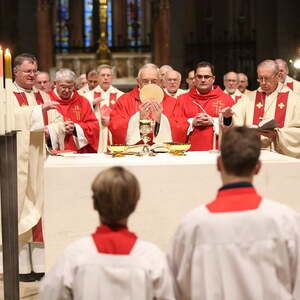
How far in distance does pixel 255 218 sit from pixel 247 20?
13.6 metres

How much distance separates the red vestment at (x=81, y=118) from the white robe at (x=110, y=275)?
3963 millimetres

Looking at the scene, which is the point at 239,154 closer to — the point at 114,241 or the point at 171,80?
the point at 114,241

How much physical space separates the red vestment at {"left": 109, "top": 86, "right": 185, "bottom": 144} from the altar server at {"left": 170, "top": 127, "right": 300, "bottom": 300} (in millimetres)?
3409

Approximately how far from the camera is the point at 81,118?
6.97m

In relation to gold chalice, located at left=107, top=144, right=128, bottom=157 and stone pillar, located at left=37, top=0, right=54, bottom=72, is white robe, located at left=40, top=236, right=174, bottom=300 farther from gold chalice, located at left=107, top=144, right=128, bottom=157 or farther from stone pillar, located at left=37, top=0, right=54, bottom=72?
stone pillar, located at left=37, top=0, right=54, bottom=72

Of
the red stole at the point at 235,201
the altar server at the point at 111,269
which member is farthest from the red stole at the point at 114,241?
the red stole at the point at 235,201

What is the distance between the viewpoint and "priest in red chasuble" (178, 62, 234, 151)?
21.1 feet

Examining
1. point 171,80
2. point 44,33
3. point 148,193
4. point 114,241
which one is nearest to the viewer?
point 114,241

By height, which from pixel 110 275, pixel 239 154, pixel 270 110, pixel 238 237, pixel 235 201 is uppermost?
pixel 270 110

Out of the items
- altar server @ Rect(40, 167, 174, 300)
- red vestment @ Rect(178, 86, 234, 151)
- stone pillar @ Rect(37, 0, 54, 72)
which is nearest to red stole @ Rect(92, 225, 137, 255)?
altar server @ Rect(40, 167, 174, 300)

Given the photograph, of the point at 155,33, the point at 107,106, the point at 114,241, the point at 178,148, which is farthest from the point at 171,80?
the point at 155,33

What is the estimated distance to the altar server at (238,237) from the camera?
285 cm

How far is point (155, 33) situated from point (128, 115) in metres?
9.15

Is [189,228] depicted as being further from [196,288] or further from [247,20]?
[247,20]
